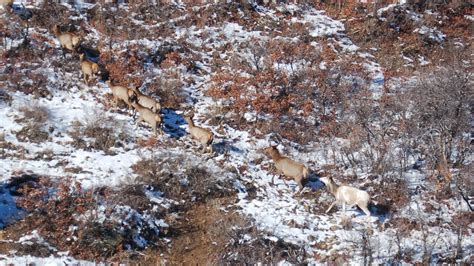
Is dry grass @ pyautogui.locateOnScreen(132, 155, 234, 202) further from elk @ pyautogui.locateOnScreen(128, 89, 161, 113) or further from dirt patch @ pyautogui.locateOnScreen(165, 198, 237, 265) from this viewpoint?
elk @ pyautogui.locateOnScreen(128, 89, 161, 113)

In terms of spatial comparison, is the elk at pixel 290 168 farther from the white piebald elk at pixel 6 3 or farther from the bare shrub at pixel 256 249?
the white piebald elk at pixel 6 3

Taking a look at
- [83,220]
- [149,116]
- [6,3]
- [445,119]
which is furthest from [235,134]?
[6,3]

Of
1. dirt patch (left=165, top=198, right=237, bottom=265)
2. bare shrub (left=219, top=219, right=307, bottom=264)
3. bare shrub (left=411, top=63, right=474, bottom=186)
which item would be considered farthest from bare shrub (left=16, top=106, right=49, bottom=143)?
bare shrub (left=411, top=63, right=474, bottom=186)

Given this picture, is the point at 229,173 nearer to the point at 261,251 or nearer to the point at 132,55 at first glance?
the point at 261,251

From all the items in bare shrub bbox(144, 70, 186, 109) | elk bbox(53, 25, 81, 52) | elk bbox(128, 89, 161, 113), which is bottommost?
bare shrub bbox(144, 70, 186, 109)

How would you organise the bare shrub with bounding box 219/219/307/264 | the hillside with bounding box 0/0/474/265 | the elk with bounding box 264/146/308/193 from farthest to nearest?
the elk with bounding box 264/146/308/193, the hillside with bounding box 0/0/474/265, the bare shrub with bounding box 219/219/307/264

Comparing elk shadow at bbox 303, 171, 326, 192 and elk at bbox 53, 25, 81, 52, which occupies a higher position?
elk at bbox 53, 25, 81, 52

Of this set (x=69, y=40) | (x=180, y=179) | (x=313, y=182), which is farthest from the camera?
(x=69, y=40)

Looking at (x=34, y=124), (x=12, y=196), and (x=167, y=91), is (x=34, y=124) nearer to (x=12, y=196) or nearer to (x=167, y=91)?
(x=12, y=196)
